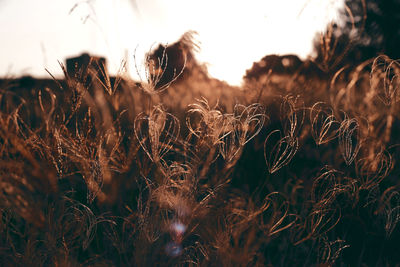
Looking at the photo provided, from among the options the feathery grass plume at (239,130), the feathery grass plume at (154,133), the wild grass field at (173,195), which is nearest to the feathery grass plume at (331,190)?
the wild grass field at (173,195)

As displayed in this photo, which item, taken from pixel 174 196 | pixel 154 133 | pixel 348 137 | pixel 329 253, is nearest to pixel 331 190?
pixel 329 253

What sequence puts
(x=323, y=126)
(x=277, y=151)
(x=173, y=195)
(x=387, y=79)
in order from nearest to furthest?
(x=173, y=195) < (x=323, y=126) < (x=277, y=151) < (x=387, y=79)

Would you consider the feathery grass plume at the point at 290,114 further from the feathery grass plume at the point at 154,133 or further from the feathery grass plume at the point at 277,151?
the feathery grass plume at the point at 154,133

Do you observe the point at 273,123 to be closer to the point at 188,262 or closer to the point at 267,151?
the point at 267,151

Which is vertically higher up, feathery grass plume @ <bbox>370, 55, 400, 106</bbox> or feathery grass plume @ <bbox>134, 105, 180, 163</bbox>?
feathery grass plume @ <bbox>370, 55, 400, 106</bbox>


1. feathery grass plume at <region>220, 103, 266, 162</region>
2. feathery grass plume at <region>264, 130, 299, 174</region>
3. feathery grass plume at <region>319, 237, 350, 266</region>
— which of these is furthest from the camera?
feathery grass plume at <region>264, 130, 299, 174</region>

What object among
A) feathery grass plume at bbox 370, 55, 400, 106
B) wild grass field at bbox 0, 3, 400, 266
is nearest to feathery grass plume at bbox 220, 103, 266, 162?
wild grass field at bbox 0, 3, 400, 266

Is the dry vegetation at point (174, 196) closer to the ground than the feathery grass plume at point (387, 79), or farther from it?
closer to the ground

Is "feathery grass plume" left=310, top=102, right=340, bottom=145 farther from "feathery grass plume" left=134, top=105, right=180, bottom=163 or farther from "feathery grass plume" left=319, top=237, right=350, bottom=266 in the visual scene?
"feathery grass plume" left=134, top=105, right=180, bottom=163

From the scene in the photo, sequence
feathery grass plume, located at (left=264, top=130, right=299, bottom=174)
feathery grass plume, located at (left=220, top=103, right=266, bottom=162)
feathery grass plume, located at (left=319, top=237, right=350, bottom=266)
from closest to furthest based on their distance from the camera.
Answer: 1. feathery grass plume, located at (left=220, top=103, right=266, bottom=162)
2. feathery grass plume, located at (left=319, top=237, right=350, bottom=266)
3. feathery grass plume, located at (left=264, top=130, right=299, bottom=174)

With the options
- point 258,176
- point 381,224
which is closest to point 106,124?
point 258,176

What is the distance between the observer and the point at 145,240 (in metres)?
1.32

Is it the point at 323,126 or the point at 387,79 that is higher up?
the point at 387,79

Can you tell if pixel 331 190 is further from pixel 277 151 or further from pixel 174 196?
pixel 174 196
